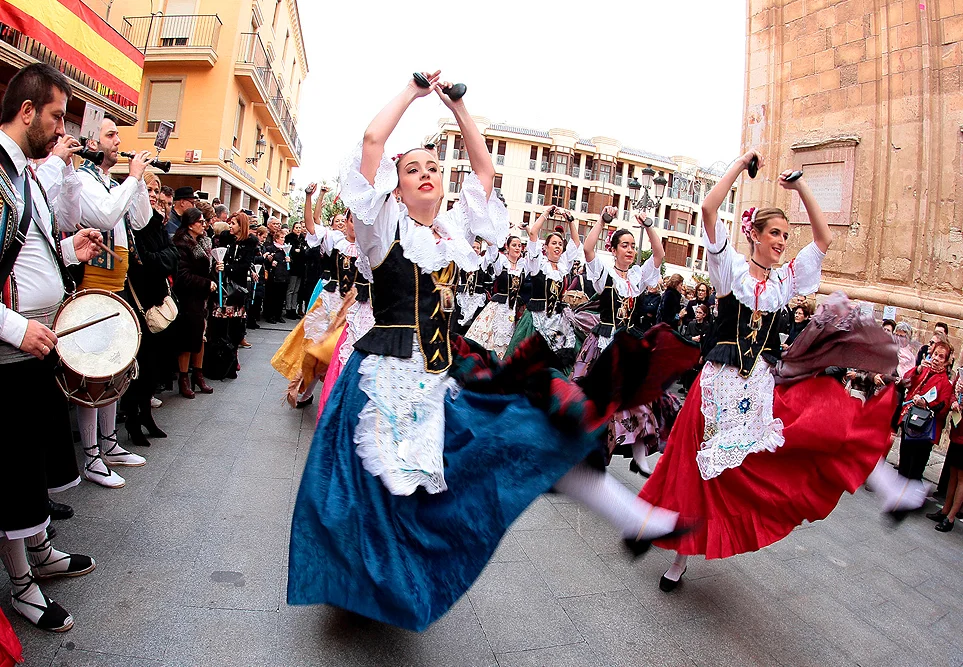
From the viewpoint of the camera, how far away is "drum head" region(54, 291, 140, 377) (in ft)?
8.68

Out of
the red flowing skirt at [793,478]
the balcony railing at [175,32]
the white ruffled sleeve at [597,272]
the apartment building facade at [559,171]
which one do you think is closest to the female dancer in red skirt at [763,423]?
the red flowing skirt at [793,478]

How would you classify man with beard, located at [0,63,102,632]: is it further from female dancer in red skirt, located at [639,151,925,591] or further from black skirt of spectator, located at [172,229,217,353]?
black skirt of spectator, located at [172,229,217,353]

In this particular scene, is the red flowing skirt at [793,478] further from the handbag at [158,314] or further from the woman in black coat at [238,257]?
the woman in black coat at [238,257]

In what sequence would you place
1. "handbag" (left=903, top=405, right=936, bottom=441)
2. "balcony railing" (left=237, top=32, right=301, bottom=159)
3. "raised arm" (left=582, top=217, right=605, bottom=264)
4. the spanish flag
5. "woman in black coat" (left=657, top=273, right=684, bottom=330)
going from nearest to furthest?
"handbag" (left=903, top=405, right=936, bottom=441)
"raised arm" (left=582, top=217, right=605, bottom=264)
the spanish flag
"woman in black coat" (left=657, top=273, right=684, bottom=330)
"balcony railing" (left=237, top=32, right=301, bottom=159)

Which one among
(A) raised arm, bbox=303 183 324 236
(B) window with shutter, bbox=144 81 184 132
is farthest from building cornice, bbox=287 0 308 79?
(A) raised arm, bbox=303 183 324 236

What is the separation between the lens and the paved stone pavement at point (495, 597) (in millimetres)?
2340

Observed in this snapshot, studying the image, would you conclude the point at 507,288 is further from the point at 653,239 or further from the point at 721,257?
the point at 721,257

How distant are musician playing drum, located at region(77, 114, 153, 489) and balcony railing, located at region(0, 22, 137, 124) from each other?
19.2 feet

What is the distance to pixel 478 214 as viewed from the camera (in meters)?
2.85

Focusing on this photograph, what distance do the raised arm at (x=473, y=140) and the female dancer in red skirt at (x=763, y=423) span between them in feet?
3.99

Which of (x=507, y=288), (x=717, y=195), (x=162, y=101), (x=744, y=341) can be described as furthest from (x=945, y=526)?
(x=162, y=101)

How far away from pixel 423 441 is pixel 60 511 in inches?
85.7

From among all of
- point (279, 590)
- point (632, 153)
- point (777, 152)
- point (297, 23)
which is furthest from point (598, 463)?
point (632, 153)

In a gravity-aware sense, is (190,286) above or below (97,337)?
above
